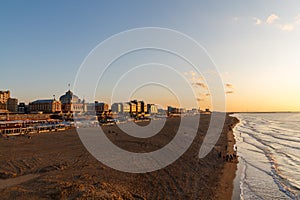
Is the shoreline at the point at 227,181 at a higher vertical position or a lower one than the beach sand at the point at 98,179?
lower

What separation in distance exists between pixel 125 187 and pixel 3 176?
22.8 feet

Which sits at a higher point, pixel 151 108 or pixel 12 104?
pixel 12 104

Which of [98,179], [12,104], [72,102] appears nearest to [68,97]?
[72,102]

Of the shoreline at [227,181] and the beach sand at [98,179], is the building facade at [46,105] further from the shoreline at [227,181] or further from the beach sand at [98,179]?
the shoreline at [227,181]

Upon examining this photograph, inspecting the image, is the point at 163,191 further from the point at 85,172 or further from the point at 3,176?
the point at 3,176

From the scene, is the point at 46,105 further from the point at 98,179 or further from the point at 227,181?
the point at 227,181

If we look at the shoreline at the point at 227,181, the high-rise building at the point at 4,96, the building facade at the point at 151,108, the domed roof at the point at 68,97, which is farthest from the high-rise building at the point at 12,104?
the shoreline at the point at 227,181

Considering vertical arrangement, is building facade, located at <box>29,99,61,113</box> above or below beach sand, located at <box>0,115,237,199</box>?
above

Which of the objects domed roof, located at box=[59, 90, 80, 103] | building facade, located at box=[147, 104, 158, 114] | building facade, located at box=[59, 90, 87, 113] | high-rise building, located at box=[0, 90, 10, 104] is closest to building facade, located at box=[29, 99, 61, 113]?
building facade, located at box=[59, 90, 87, 113]

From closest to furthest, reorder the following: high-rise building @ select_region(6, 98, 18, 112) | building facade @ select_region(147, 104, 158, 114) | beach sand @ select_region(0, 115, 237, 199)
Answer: beach sand @ select_region(0, 115, 237, 199) < high-rise building @ select_region(6, 98, 18, 112) < building facade @ select_region(147, 104, 158, 114)

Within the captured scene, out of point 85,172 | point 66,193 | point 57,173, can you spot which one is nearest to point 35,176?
point 57,173

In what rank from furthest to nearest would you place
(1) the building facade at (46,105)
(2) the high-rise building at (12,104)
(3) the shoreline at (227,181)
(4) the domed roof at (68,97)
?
1. (4) the domed roof at (68,97)
2. (2) the high-rise building at (12,104)
3. (1) the building facade at (46,105)
4. (3) the shoreline at (227,181)

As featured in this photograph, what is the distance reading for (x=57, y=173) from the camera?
46.9 feet

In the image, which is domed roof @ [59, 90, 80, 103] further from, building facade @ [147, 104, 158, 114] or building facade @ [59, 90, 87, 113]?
building facade @ [147, 104, 158, 114]
